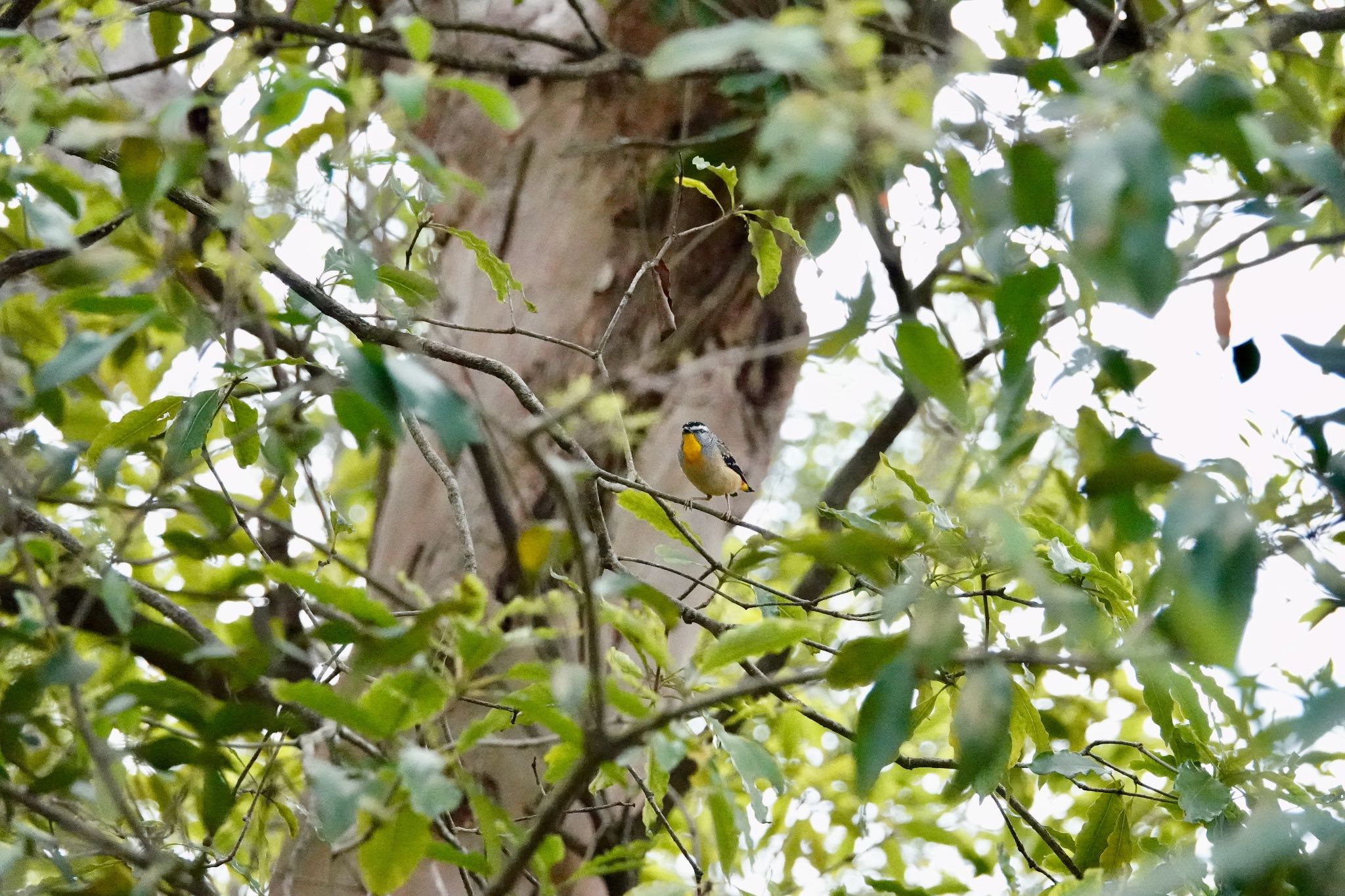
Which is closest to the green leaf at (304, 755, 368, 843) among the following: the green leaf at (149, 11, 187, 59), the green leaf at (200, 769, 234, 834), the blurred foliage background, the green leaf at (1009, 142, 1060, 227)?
the blurred foliage background

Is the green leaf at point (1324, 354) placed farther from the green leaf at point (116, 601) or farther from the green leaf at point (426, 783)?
the green leaf at point (116, 601)

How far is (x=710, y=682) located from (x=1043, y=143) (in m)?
0.90

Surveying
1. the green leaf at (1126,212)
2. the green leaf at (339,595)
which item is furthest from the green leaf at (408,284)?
the green leaf at (1126,212)

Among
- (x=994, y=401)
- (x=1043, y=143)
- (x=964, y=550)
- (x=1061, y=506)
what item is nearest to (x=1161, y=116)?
(x=1043, y=143)

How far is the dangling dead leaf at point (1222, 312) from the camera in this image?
134 cm

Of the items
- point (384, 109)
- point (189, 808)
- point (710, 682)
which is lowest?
point (189, 808)

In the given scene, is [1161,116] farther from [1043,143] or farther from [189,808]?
[189,808]

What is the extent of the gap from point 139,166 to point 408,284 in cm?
49

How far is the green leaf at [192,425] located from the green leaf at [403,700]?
2.21 ft

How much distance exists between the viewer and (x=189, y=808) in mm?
2516

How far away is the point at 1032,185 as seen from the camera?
76 cm

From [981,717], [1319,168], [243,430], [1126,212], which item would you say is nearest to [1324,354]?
[1319,168]

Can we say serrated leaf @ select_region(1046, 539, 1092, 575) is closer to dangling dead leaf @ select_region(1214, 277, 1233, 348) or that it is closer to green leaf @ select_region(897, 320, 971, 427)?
dangling dead leaf @ select_region(1214, 277, 1233, 348)

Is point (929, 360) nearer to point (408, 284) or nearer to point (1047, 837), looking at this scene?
point (408, 284)
